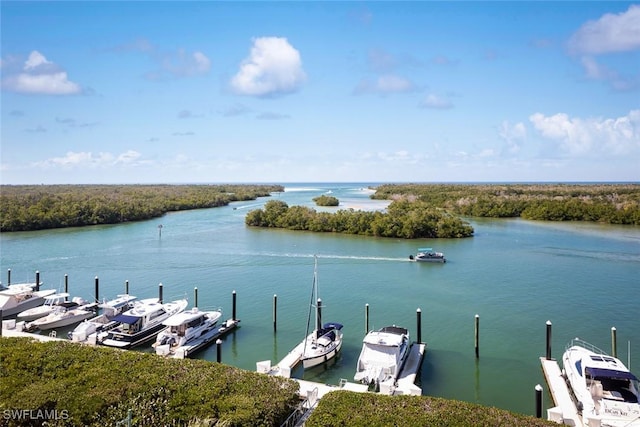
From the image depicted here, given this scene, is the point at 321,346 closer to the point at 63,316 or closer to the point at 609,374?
the point at 609,374

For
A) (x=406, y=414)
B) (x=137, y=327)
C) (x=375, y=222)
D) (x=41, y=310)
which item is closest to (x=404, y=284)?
(x=137, y=327)

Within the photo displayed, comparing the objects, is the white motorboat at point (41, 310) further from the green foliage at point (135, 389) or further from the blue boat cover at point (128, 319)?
the green foliage at point (135, 389)

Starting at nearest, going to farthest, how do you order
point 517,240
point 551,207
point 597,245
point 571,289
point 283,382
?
point 283,382
point 571,289
point 597,245
point 517,240
point 551,207

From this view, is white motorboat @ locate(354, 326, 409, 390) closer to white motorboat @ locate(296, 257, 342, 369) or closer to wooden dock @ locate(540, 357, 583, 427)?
white motorboat @ locate(296, 257, 342, 369)

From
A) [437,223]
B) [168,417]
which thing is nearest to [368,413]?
[168,417]

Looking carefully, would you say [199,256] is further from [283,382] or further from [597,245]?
[597,245]

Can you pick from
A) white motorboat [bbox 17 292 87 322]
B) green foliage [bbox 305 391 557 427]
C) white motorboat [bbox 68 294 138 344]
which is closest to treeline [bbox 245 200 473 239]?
white motorboat [bbox 68 294 138 344]
